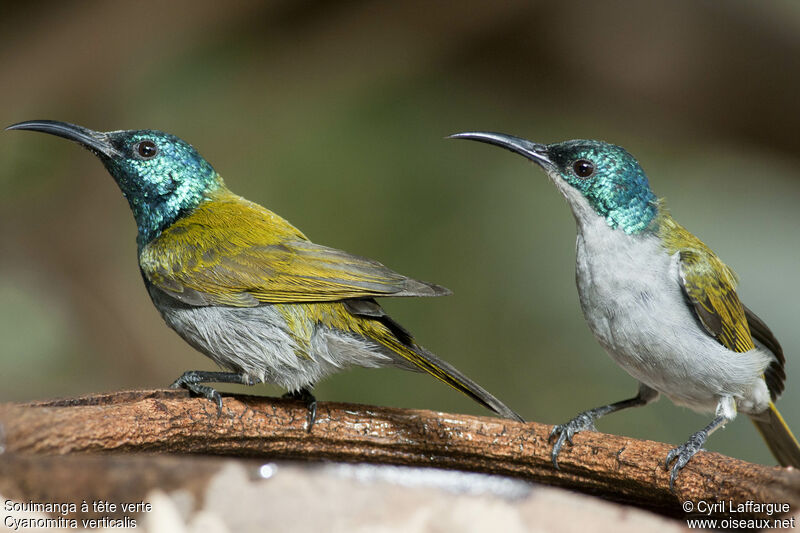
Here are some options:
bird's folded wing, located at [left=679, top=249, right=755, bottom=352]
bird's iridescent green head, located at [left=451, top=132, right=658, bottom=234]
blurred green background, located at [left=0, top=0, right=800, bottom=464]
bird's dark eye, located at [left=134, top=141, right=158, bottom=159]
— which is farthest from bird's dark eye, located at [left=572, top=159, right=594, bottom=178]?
blurred green background, located at [left=0, top=0, right=800, bottom=464]

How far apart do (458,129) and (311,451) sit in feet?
12.4

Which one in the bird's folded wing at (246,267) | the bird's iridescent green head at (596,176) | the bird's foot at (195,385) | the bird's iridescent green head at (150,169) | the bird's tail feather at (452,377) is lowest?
the bird's foot at (195,385)

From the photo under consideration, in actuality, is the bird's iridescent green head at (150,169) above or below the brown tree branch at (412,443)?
above

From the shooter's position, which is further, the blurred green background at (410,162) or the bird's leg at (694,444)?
the blurred green background at (410,162)

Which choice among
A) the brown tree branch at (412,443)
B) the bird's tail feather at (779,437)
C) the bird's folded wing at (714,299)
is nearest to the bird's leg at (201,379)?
the brown tree branch at (412,443)

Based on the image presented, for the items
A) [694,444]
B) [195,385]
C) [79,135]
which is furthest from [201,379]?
[694,444]

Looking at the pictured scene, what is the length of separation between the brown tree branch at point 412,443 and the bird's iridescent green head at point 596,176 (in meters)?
0.72

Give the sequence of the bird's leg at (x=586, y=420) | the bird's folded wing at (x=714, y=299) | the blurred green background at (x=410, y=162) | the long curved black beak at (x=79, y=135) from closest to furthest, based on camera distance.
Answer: the bird's leg at (x=586, y=420)
the long curved black beak at (x=79, y=135)
the bird's folded wing at (x=714, y=299)
the blurred green background at (x=410, y=162)

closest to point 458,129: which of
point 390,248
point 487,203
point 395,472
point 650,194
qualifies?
point 487,203

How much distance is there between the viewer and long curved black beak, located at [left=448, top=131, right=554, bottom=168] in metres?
2.46

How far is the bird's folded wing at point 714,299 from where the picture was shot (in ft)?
8.85

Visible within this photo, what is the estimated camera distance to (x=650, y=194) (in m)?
2.73

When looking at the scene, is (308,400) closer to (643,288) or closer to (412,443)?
(412,443)

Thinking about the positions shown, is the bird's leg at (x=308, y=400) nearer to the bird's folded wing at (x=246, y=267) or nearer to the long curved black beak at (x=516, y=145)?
the bird's folded wing at (x=246, y=267)
